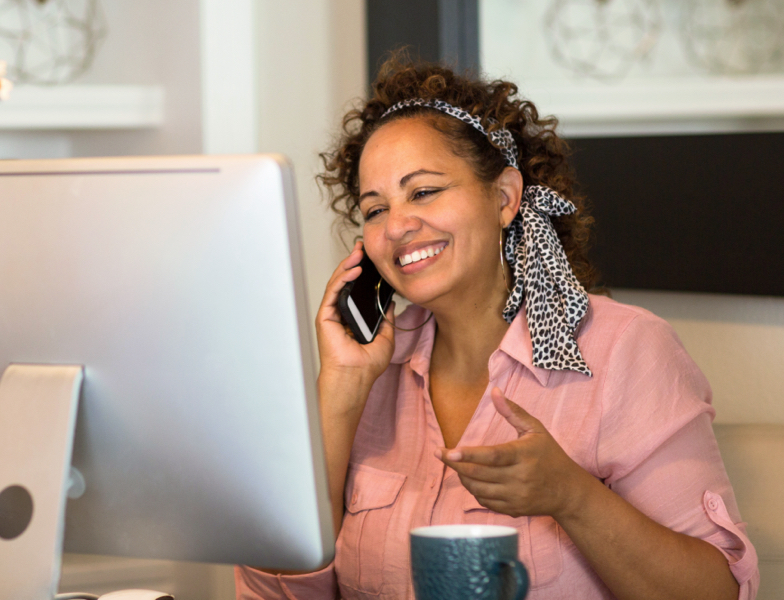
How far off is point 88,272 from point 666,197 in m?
1.36

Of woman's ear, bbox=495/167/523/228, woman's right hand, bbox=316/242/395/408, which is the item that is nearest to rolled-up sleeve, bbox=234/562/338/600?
woman's right hand, bbox=316/242/395/408

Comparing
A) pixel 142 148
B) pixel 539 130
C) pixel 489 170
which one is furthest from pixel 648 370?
pixel 142 148

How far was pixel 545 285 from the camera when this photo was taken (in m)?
1.32

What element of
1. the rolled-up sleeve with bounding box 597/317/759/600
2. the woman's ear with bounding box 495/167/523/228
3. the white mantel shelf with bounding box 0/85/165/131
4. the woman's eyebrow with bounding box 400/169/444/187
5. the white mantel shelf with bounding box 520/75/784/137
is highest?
the white mantel shelf with bounding box 0/85/165/131

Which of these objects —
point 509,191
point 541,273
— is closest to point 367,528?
point 541,273

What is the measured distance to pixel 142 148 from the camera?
246 centimetres

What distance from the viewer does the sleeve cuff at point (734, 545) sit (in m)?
1.05

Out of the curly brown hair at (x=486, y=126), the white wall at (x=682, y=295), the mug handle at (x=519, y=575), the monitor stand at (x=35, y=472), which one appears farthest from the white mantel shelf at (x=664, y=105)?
the monitor stand at (x=35, y=472)

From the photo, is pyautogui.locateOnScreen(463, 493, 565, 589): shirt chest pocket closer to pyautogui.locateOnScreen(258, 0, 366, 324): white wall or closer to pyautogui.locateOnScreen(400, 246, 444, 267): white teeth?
pyautogui.locateOnScreen(400, 246, 444, 267): white teeth

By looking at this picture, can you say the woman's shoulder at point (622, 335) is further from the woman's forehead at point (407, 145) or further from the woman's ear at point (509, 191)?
the woman's forehead at point (407, 145)

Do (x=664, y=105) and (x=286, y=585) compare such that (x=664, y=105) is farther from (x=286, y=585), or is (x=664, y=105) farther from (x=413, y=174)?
(x=286, y=585)

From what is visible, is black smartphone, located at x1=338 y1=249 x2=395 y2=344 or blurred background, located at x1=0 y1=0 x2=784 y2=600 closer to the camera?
black smartphone, located at x1=338 y1=249 x2=395 y2=344

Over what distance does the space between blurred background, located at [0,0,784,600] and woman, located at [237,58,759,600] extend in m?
0.27

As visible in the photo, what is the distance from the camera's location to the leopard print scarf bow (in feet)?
4.03
